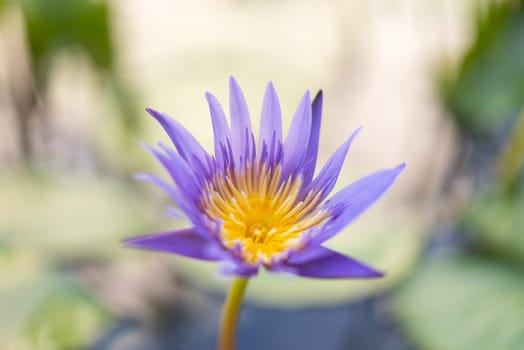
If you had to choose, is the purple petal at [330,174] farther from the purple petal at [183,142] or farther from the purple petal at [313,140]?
the purple petal at [183,142]

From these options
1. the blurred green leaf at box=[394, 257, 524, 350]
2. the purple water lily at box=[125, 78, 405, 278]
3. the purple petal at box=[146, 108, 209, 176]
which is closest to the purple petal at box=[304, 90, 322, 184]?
the purple water lily at box=[125, 78, 405, 278]

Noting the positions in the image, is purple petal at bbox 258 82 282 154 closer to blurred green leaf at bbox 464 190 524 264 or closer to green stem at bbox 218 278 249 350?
green stem at bbox 218 278 249 350

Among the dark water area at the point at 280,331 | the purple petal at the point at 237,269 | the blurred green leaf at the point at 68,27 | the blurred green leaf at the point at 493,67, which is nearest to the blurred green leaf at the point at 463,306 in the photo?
the dark water area at the point at 280,331

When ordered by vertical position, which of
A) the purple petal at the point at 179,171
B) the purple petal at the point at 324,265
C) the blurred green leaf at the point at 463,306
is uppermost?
the purple petal at the point at 179,171

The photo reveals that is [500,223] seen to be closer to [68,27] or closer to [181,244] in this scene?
[181,244]

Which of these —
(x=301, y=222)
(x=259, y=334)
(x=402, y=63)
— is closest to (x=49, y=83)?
(x=259, y=334)

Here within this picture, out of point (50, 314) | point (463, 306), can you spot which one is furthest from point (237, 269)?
point (463, 306)

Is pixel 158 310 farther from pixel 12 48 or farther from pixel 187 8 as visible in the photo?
pixel 187 8
